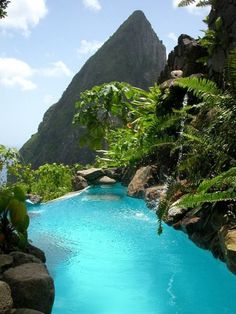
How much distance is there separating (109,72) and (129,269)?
228 ft

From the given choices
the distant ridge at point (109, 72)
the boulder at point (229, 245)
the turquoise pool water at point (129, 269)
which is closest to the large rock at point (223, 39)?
the turquoise pool water at point (129, 269)

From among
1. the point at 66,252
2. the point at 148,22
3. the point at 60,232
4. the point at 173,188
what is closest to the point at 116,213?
the point at 60,232

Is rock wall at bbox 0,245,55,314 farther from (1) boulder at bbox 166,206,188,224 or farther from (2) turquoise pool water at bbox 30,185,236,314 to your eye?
(1) boulder at bbox 166,206,188,224

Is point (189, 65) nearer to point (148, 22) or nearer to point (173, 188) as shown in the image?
point (173, 188)

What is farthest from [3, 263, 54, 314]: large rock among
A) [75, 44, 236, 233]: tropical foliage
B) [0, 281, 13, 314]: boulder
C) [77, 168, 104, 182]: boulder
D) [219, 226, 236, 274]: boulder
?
[77, 168, 104, 182]: boulder

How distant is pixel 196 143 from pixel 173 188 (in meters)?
1.09

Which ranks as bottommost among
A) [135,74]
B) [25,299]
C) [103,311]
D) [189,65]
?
[103,311]

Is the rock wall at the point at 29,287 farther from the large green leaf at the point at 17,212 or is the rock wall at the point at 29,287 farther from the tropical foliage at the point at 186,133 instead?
the tropical foliage at the point at 186,133

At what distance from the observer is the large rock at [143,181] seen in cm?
1094

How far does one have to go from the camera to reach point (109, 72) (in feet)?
240

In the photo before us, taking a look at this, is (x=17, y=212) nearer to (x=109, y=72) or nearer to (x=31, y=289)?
(x=31, y=289)

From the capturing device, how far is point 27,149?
261 ft

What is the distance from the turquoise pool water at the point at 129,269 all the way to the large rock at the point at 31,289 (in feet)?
1.83

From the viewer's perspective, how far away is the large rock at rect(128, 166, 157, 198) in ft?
35.9
